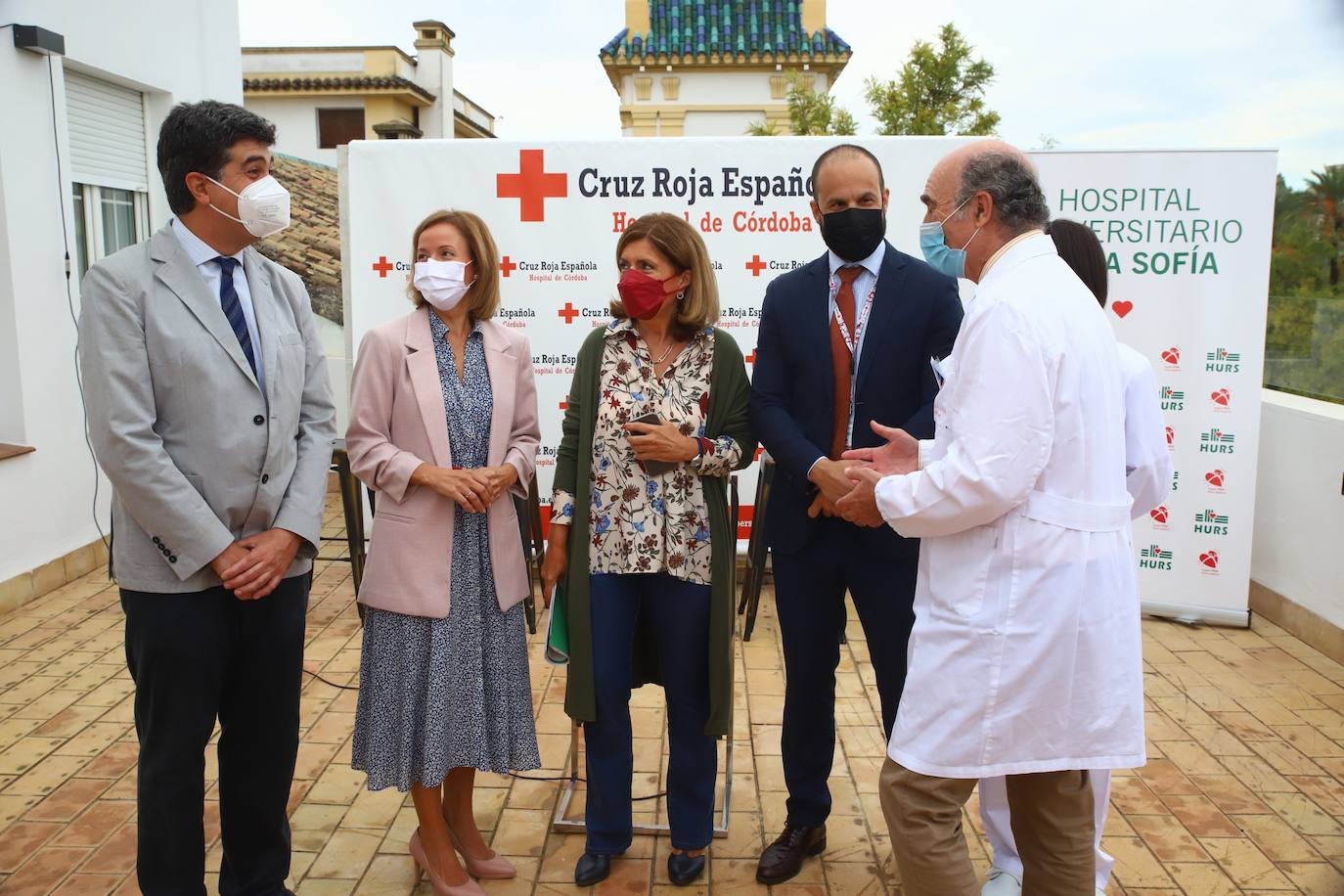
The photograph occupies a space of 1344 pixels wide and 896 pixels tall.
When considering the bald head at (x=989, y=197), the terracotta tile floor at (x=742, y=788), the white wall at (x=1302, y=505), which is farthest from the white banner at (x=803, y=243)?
the bald head at (x=989, y=197)

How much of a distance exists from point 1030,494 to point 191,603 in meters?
1.81

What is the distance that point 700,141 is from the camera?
17.4 ft

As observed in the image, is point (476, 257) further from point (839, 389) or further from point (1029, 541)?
point (1029, 541)

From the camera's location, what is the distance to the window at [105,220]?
6.32 meters

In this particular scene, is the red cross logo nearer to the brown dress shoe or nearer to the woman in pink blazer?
the woman in pink blazer

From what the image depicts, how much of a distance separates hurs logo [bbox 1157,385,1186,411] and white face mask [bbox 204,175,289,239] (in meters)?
4.37

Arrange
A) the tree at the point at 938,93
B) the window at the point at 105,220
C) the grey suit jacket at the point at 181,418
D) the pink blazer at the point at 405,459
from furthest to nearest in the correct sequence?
the tree at the point at 938,93 < the window at the point at 105,220 < the pink blazer at the point at 405,459 < the grey suit jacket at the point at 181,418

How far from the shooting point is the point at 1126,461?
243 centimetres

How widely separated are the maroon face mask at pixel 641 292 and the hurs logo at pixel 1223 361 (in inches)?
141

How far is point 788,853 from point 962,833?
2.84 ft

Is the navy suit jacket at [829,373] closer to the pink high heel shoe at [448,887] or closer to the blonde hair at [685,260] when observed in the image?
the blonde hair at [685,260]

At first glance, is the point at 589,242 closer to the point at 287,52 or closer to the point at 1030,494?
the point at 1030,494

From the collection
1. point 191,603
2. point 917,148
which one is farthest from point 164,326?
point 917,148

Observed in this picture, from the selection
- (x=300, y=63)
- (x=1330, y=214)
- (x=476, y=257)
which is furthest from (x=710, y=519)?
(x=300, y=63)
